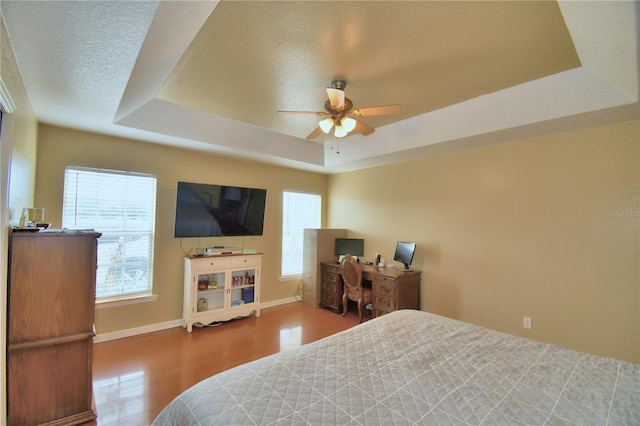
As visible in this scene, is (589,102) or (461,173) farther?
(461,173)

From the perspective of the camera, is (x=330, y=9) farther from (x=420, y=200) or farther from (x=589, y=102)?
(x=420, y=200)

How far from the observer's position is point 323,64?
2.29m

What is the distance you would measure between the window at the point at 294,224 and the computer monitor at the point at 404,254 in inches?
72.2

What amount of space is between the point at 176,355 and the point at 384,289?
2.57 meters

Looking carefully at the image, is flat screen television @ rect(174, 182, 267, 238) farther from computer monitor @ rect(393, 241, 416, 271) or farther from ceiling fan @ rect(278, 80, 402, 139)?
computer monitor @ rect(393, 241, 416, 271)

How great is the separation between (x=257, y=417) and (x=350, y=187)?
14.4 ft

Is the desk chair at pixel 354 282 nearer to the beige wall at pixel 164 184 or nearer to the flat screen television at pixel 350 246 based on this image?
the flat screen television at pixel 350 246

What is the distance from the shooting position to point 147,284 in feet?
11.9

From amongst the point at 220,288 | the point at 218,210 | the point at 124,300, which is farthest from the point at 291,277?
the point at 124,300

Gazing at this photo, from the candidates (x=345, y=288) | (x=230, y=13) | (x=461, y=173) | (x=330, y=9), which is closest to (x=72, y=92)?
(x=230, y=13)

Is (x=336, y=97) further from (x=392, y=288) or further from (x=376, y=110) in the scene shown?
(x=392, y=288)

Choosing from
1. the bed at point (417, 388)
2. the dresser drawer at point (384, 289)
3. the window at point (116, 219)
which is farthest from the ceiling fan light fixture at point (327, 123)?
the window at point (116, 219)

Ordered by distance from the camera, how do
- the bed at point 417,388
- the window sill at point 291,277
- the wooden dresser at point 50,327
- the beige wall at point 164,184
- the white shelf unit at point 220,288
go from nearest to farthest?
the bed at point 417,388 → the wooden dresser at point 50,327 → the beige wall at point 164,184 → the white shelf unit at point 220,288 → the window sill at point 291,277

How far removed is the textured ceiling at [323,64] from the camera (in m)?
1.63
